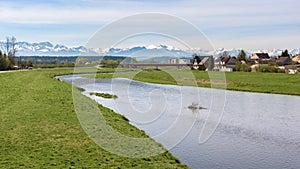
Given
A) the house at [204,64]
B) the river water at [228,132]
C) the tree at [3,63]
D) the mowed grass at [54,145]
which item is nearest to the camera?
the mowed grass at [54,145]

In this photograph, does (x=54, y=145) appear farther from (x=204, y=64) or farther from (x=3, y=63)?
(x=3, y=63)

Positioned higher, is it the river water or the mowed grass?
the mowed grass

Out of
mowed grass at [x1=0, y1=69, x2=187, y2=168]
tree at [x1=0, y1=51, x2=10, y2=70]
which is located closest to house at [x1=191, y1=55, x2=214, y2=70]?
tree at [x1=0, y1=51, x2=10, y2=70]

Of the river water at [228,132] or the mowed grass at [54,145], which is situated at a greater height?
the mowed grass at [54,145]

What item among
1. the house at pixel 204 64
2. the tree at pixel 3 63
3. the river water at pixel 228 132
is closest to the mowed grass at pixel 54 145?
the river water at pixel 228 132

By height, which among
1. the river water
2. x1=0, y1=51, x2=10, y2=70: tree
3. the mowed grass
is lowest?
A: the river water

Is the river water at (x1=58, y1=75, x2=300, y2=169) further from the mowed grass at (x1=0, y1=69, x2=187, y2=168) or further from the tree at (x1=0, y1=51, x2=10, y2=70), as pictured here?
the tree at (x1=0, y1=51, x2=10, y2=70)

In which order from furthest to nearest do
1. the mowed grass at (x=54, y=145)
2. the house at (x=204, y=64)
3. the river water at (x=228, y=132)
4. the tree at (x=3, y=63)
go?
the tree at (x=3, y=63)
the house at (x=204, y=64)
the river water at (x=228, y=132)
the mowed grass at (x=54, y=145)

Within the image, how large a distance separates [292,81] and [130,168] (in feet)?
177

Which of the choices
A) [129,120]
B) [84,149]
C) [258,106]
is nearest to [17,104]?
[129,120]

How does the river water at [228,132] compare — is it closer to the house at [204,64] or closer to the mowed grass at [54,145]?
the mowed grass at [54,145]

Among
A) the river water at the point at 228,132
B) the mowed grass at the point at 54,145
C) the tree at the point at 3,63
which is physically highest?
the tree at the point at 3,63

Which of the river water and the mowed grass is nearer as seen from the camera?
the mowed grass

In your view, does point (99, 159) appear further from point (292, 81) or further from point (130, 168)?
point (292, 81)
